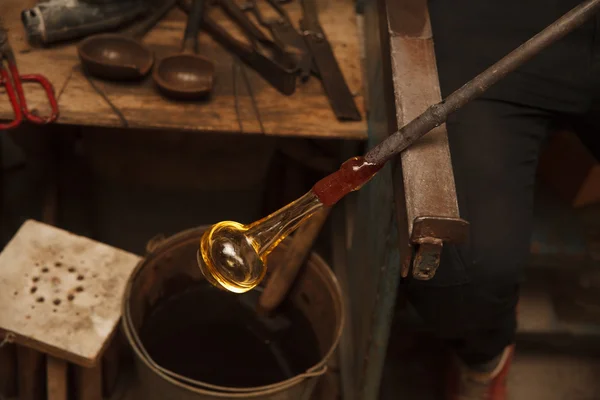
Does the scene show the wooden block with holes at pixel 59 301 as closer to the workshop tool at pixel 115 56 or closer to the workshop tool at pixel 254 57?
the workshop tool at pixel 115 56

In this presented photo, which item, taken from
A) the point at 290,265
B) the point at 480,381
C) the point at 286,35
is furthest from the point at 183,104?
the point at 480,381

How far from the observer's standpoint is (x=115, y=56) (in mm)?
1643

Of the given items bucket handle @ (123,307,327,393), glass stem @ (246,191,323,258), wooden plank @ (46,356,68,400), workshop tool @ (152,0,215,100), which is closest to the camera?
glass stem @ (246,191,323,258)

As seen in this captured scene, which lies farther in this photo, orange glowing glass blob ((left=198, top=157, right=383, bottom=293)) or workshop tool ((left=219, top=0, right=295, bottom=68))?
workshop tool ((left=219, top=0, right=295, bottom=68))

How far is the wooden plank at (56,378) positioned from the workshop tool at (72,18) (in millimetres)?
767

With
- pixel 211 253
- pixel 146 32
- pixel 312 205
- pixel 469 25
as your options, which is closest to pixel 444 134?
pixel 312 205

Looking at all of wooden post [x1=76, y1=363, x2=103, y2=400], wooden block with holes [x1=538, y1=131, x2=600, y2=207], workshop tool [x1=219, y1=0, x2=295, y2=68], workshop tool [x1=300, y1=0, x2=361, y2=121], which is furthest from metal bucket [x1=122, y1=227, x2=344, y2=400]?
wooden block with holes [x1=538, y1=131, x2=600, y2=207]

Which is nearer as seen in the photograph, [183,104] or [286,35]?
[183,104]

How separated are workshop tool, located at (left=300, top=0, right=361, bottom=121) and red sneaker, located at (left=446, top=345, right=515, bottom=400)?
2.21ft

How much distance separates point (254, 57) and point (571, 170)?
91 cm

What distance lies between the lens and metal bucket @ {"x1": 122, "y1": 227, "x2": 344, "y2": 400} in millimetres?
1347

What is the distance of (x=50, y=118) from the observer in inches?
58.9

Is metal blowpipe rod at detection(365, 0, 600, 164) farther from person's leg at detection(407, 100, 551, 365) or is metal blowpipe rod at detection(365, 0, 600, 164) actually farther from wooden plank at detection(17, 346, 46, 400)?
wooden plank at detection(17, 346, 46, 400)

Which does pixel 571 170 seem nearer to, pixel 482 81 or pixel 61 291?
pixel 482 81
